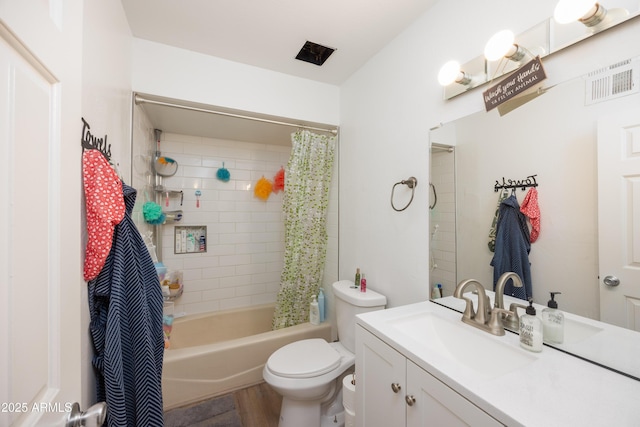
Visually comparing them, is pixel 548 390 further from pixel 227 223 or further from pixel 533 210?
Result: pixel 227 223

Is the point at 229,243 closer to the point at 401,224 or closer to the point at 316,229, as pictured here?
the point at 316,229

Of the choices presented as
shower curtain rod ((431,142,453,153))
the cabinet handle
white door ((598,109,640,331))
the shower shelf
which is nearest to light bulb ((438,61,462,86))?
shower curtain rod ((431,142,453,153))

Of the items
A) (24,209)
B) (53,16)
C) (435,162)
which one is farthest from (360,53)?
(24,209)

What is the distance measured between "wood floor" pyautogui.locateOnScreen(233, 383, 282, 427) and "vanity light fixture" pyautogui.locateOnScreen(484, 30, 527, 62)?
2289 mm

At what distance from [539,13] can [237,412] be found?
8.51 ft

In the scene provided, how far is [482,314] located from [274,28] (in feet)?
6.02

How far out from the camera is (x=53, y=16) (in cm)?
51

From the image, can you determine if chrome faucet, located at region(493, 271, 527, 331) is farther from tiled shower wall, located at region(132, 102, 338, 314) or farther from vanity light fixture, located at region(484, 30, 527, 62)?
tiled shower wall, located at region(132, 102, 338, 314)

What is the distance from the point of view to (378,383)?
3.41ft

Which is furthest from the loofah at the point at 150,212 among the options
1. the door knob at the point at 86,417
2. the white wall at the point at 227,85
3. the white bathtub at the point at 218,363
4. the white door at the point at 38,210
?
the door knob at the point at 86,417

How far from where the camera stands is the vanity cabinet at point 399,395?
2.35 ft

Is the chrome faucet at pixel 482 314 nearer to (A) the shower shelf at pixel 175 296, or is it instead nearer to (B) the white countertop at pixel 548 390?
(B) the white countertop at pixel 548 390

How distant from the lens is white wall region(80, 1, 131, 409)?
841 mm

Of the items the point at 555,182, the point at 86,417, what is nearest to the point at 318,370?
the point at 86,417
